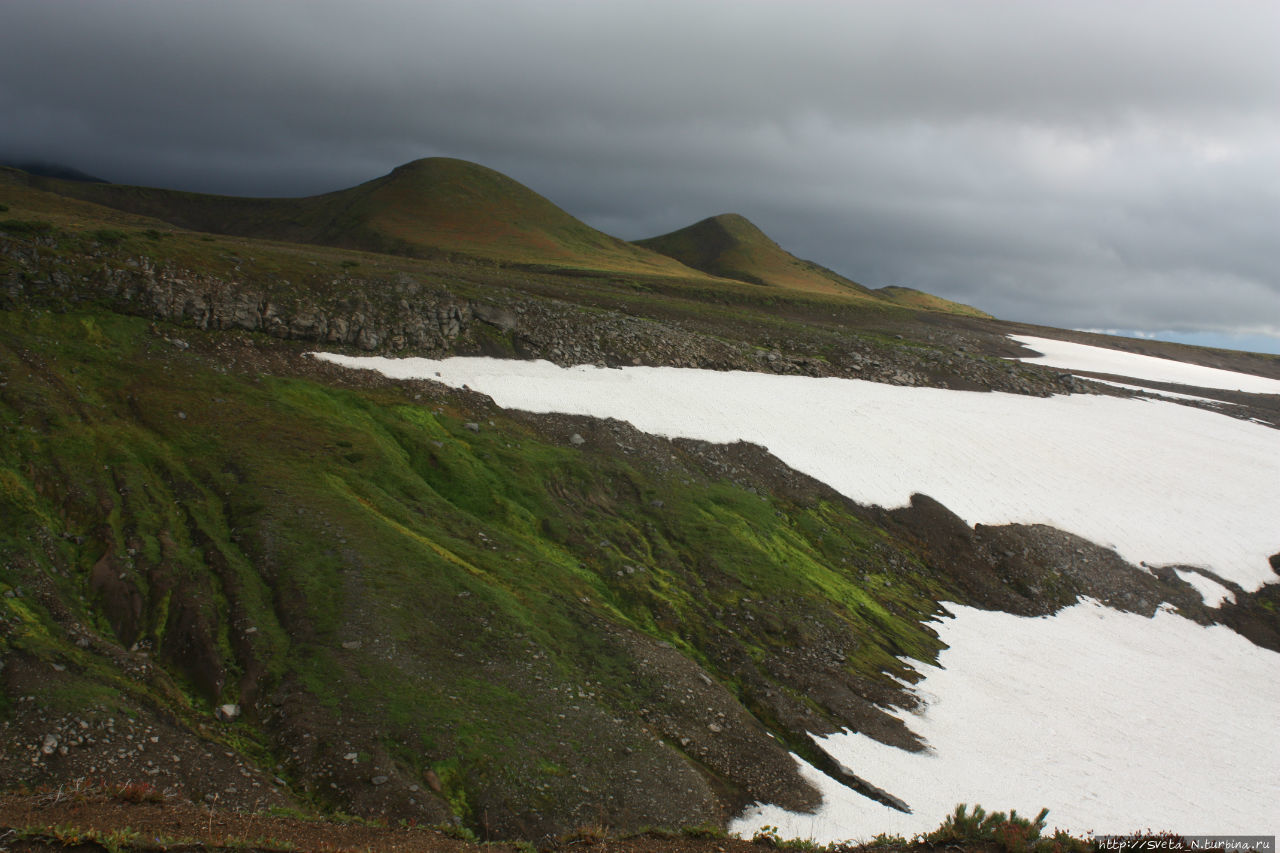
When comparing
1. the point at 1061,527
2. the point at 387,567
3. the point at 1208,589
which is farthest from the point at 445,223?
the point at 1208,589

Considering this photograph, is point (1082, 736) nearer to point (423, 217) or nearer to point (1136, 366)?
point (1136, 366)

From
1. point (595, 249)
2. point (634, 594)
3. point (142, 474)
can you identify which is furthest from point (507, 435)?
point (595, 249)

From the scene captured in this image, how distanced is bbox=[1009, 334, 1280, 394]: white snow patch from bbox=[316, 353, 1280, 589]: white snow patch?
121 ft

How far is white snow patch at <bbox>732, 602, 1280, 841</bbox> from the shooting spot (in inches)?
869

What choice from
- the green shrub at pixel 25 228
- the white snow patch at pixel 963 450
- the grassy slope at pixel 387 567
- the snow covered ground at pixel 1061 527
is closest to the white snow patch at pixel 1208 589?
the snow covered ground at pixel 1061 527

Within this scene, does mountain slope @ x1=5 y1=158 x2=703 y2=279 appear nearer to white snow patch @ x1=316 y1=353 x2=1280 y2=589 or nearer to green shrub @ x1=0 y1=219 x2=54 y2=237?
white snow patch @ x1=316 y1=353 x2=1280 y2=589

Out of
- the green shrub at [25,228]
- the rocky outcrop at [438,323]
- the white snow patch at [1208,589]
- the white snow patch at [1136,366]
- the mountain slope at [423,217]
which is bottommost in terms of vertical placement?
the white snow patch at [1208,589]

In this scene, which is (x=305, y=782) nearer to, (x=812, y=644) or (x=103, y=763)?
(x=103, y=763)

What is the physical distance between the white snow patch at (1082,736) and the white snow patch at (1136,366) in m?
68.0

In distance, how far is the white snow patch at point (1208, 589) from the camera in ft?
143

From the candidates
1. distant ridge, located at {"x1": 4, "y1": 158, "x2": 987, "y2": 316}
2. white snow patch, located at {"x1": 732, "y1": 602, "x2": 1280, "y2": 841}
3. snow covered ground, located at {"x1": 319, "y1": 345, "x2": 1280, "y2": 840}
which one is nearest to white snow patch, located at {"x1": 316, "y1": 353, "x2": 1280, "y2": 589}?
snow covered ground, located at {"x1": 319, "y1": 345, "x2": 1280, "y2": 840}

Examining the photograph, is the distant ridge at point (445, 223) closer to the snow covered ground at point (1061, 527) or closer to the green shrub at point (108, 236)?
the snow covered ground at point (1061, 527)

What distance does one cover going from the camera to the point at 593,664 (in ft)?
73.7

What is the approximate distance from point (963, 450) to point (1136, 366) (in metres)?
77.3
